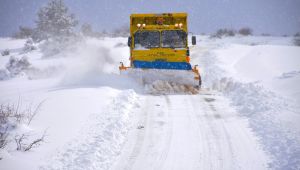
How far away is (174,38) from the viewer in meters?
14.0

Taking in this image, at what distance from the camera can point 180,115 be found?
30.1 ft

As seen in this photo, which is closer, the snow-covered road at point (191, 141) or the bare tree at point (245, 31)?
the snow-covered road at point (191, 141)

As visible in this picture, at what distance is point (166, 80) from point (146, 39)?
6.79 feet

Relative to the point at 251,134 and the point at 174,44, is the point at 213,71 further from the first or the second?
the point at 251,134

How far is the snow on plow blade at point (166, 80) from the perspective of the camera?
42.2 ft

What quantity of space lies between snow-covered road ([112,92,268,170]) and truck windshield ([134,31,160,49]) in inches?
169

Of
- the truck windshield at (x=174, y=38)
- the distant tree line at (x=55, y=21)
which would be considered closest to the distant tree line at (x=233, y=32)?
the distant tree line at (x=55, y=21)

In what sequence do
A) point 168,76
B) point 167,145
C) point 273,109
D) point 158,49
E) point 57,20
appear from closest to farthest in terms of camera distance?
point 167,145 → point 273,109 → point 168,76 → point 158,49 → point 57,20

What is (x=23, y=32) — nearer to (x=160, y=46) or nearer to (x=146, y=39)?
(x=146, y=39)

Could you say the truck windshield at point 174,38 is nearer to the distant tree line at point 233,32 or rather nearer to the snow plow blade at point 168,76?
the snow plow blade at point 168,76

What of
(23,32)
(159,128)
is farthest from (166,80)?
→ (23,32)

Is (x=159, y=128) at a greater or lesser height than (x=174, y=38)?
lesser

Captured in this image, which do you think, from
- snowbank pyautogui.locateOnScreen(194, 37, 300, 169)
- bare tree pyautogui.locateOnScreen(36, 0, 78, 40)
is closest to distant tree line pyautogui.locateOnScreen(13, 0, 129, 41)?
bare tree pyautogui.locateOnScreen(36, 0, 78, 40)

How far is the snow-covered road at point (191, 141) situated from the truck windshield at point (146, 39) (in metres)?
4.30
